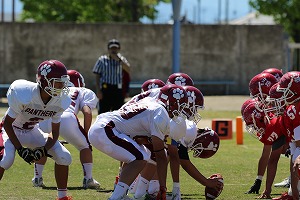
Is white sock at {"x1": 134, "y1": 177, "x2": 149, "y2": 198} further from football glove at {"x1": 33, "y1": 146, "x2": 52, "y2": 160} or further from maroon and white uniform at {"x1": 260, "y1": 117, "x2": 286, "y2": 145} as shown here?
maroon and white uniform at {"x1": 260, "y1": 117, "x2": 286, "y2": 145}

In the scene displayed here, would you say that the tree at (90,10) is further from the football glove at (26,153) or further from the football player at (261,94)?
the football glove at (26,153)

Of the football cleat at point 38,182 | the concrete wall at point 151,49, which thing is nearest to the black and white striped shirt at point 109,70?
the football cleat at point 38,182

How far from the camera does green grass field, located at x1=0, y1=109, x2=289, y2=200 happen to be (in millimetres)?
9930

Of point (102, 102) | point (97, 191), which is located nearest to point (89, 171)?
point (97, 191)

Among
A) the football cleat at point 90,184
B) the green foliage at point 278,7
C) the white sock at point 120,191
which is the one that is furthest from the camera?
the green foliage at point 278,7

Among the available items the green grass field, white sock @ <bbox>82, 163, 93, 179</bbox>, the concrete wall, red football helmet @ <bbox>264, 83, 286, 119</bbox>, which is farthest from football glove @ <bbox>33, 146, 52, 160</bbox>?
the concrete wall

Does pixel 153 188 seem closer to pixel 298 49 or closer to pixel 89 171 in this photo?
pixel 89 171

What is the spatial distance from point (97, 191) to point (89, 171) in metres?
0.58

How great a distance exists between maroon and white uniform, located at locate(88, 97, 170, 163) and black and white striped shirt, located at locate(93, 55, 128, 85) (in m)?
8.13

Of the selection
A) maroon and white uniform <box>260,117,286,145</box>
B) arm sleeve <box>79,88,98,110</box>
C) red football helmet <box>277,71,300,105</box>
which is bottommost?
maroon and white uniform <box>260,117,286,145</box>

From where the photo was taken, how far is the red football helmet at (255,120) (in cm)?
1020

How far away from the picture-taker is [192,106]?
897 centimetres

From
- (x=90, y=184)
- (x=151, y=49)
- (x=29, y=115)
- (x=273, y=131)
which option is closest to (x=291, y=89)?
(x=273, y=131)

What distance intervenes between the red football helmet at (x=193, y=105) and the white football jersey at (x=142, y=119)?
342 millimetres
